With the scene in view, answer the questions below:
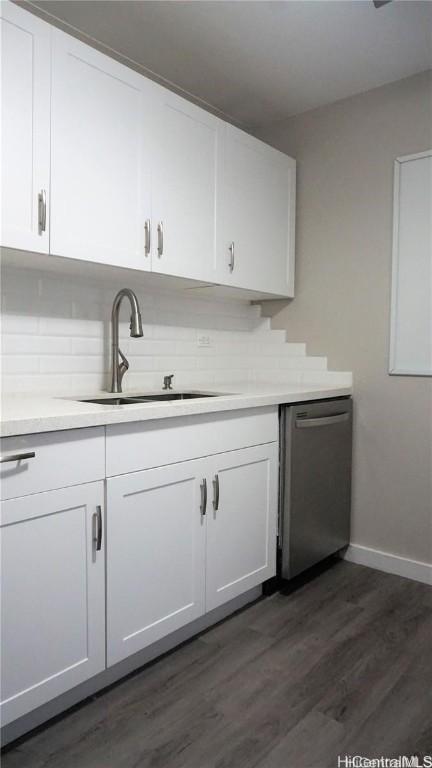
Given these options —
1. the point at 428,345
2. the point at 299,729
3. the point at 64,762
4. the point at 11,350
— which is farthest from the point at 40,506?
the point at 428,345

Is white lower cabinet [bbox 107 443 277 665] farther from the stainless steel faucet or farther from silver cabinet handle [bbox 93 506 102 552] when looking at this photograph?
the stainless steel faucet

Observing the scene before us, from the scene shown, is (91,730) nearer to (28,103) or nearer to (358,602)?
(358,602)

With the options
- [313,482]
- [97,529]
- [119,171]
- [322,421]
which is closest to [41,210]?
[119,171]

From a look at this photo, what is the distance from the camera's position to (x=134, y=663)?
5.83 ft

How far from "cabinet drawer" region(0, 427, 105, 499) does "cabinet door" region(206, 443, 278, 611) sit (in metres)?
0.58

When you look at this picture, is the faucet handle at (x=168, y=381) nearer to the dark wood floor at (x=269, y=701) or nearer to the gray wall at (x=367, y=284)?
the gray wall at (x=367, y=284)

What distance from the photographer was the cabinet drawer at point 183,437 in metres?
1.64

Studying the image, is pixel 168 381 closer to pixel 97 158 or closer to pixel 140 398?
pixel 140 398

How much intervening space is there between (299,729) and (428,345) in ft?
5.65

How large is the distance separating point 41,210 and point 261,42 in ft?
4.24

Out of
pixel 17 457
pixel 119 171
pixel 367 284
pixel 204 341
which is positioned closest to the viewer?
pixel 17 457

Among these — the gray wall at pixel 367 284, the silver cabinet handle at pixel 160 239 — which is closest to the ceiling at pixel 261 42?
the gray wall at pixel 367 284

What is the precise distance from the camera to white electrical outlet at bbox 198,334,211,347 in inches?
114

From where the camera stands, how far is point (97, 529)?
1.57 m
